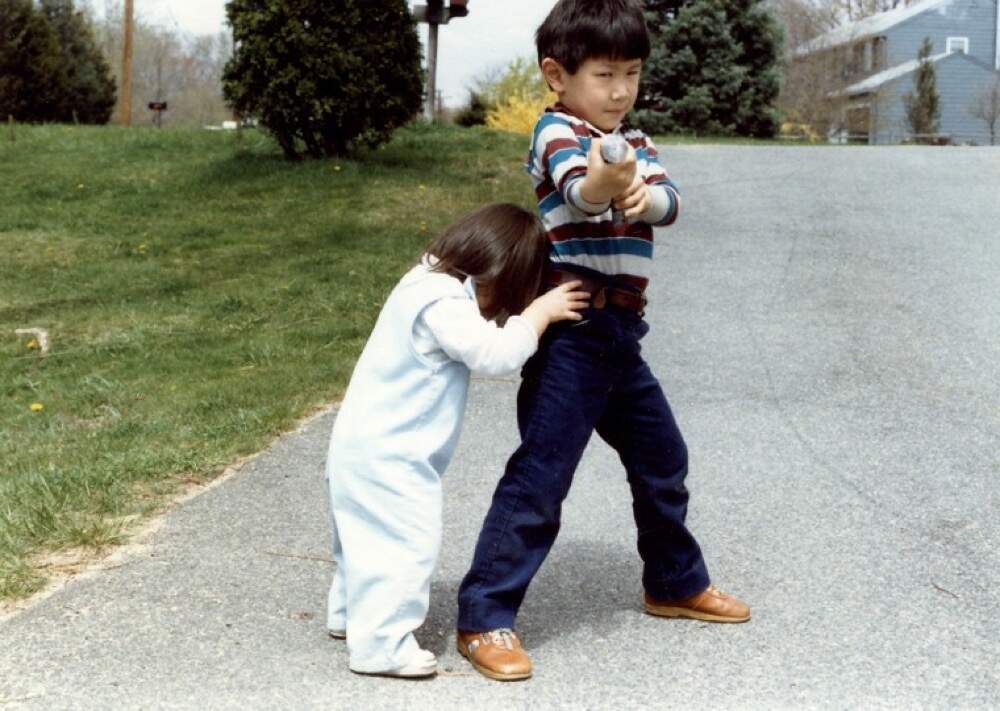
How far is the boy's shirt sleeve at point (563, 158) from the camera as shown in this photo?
2.67 m

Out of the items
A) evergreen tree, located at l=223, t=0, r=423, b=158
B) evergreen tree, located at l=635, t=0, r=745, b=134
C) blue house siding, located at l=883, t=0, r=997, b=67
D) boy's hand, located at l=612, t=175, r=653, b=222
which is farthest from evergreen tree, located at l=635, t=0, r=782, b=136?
blue house siding, located at l=883, t=0, r=997, b=67

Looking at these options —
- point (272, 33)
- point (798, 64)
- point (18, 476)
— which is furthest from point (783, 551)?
point (798, 64)

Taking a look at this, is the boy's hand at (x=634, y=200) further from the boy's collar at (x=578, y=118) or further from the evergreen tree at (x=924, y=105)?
the evergreen tree at (x=924, y=105)

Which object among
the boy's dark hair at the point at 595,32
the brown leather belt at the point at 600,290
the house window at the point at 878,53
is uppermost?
the house window at the point at 878,53

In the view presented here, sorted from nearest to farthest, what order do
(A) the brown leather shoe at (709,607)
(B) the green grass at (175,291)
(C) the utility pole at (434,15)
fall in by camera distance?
(A) the brown leather shoe at (709,607)
(B) the green grass at (175,291)
(C) the utility pole at (434,15)

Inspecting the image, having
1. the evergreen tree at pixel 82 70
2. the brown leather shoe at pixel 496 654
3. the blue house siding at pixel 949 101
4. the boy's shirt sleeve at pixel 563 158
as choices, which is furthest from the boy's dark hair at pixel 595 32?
the blue house siding at pixel 949 101

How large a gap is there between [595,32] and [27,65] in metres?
27.1

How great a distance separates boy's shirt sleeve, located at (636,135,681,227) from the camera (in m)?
2.77

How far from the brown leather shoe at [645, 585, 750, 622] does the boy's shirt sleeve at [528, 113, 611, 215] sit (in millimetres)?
1117

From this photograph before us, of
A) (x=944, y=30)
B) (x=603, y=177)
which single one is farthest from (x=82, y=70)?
(x=603, y=177)

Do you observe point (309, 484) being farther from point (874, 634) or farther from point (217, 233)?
point (217, 233)

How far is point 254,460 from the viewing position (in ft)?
15.2

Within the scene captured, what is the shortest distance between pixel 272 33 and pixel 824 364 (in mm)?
6854

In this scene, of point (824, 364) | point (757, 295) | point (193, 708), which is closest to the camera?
point (193, 708)
